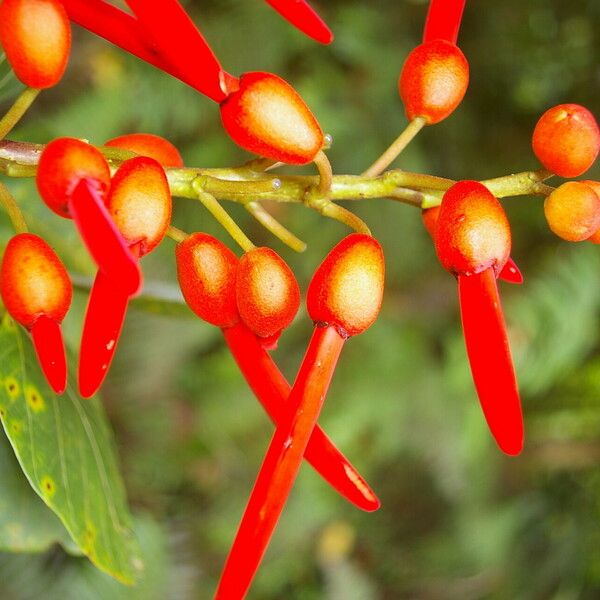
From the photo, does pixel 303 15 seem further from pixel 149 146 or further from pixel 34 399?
pixel 34 399

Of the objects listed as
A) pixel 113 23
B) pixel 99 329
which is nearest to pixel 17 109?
pixel 113 23

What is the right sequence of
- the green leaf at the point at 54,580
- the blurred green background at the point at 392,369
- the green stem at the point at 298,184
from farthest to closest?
the blurred green background at the point at 392,369, the green leaf at the point at 54,580, the green stem at the point at 298,184

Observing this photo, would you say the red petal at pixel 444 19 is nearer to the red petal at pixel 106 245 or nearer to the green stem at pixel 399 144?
the green stem at pixel 399 144

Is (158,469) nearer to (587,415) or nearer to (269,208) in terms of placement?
(269,208)

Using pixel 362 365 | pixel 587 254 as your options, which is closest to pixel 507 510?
pixel 362 365

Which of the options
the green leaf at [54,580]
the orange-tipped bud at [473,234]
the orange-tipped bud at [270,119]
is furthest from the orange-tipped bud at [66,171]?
the green leaf at [54,580]

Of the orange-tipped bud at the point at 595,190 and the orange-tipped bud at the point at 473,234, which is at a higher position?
the orange-tipped bud at the point at 595,190

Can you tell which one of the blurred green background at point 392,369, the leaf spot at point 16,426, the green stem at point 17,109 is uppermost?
the blurred green background at point 392,369

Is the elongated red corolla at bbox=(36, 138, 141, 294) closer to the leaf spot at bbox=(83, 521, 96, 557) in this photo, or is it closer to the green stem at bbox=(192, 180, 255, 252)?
the green stem at bbox=(192, 180, 255, 252)
